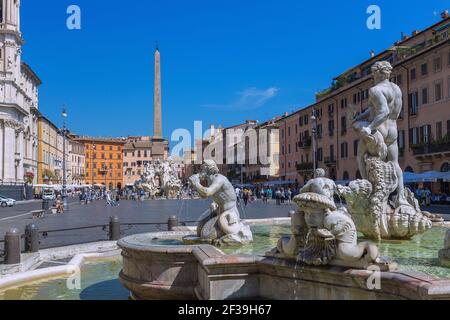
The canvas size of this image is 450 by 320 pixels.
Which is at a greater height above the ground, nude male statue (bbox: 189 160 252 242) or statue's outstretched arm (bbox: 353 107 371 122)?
statue's outstretched arm (bbox: 353 107 371 122)

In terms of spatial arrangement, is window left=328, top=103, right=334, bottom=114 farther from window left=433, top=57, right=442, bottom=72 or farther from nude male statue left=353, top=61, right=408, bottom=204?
nude male statue left=353, top=61, right=408, bottom=204

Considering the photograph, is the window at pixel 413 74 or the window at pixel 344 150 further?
the window at pixel 344 150

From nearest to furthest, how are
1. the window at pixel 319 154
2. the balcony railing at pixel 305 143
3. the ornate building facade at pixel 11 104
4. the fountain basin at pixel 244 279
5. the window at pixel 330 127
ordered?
1. the fountain basin at pixel 244 279
2. the window at pixel 330 127
3. the window at pixel 319 154
4. the ornate building facade at pixel 11 104
5. the balcony railing at pixel 305 143

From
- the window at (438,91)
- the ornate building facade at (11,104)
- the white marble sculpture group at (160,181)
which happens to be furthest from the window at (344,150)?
the ornate building facade at (11,104)

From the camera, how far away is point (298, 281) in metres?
4.69

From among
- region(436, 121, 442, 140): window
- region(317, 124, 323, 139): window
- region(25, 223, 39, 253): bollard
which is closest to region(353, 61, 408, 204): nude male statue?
region(25, 223, 39, 253): bollard

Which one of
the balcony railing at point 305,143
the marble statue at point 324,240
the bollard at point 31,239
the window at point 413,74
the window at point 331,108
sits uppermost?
the window at point 413,74

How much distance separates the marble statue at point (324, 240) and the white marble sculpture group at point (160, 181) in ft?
161

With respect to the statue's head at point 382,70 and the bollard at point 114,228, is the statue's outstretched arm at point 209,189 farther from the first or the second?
the bollard at point 114,228

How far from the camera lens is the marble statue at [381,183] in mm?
7434

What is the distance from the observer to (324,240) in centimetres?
448

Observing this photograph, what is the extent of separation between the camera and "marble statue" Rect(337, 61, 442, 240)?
7.43 metres

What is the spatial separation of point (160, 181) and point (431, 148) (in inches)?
1200

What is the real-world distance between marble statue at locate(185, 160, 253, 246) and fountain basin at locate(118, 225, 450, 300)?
106 centimetres
